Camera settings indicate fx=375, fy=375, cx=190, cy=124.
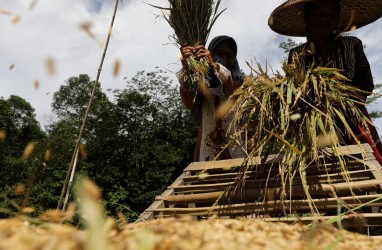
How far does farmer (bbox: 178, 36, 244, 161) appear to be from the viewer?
2549 mm

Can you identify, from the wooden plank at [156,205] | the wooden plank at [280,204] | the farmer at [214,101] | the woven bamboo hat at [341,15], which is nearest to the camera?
the wooden plank at [280,204]

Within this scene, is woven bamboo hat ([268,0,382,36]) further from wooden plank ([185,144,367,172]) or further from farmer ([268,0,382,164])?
wooden plank ([185,144,367,172])

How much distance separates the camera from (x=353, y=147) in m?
1.65

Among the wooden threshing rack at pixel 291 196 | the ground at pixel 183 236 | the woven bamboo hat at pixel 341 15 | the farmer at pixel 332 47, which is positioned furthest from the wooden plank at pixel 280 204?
the woven bamboo hat at pixel 341 15

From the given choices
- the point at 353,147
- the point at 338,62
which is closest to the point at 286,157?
the point at 353,147

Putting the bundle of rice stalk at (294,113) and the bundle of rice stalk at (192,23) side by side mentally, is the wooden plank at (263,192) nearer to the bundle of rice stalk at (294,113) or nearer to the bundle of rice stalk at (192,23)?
the bundle of rice stalk at (294,113)

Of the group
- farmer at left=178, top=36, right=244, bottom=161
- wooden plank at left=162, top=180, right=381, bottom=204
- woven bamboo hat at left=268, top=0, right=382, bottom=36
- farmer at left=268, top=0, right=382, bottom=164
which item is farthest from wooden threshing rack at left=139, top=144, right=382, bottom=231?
woven bamboo hat at left=268, top=0, right=382, bottom=36

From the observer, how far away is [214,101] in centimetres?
278

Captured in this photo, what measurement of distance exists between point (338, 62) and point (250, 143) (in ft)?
2.85

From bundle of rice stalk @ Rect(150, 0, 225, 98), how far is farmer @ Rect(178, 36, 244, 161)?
0.08 meters

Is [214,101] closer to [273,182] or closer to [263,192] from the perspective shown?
[273,182]

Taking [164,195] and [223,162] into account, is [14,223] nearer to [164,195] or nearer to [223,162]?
[164,195]

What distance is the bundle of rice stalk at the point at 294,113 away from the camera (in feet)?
4.85

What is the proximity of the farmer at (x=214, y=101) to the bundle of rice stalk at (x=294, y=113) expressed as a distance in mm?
846
